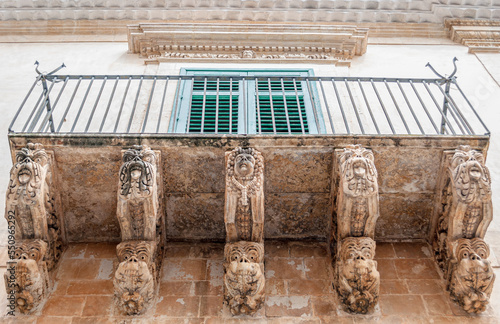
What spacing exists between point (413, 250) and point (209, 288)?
2.67m

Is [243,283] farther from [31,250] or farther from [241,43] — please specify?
[241,43]

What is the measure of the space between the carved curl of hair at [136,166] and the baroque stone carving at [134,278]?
66 centimetres

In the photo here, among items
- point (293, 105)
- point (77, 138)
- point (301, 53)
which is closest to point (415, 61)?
point (301, 53)

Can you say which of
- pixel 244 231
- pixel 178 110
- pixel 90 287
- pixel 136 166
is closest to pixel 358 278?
pixel 244 231

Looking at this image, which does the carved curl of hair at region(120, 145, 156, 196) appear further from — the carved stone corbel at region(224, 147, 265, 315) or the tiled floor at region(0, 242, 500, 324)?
the tiled floor at region(0, 242, 500, 324)

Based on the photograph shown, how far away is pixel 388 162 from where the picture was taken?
6.17 m

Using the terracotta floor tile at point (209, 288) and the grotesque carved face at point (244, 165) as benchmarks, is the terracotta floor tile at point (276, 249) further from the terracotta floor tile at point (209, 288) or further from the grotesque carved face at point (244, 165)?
the grotesque carved face at point (244, 165)

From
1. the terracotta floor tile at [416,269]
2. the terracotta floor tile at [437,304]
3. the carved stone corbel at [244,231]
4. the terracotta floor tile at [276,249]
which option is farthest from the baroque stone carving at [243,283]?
the terracotta floor tile at [437,304]

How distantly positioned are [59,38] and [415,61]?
762 cm

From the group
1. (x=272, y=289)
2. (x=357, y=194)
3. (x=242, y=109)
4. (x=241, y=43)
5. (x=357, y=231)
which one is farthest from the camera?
(x=241, y=43)

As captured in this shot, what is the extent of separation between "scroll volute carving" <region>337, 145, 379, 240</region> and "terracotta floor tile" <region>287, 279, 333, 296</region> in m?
0.62

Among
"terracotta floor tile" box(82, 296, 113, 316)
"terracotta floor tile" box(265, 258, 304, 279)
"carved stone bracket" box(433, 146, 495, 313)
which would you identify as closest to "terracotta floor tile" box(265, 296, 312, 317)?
"terracotta floor tile" box(265, 258, 304, 279)

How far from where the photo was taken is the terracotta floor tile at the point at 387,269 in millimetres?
6117

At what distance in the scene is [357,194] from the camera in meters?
5.59
